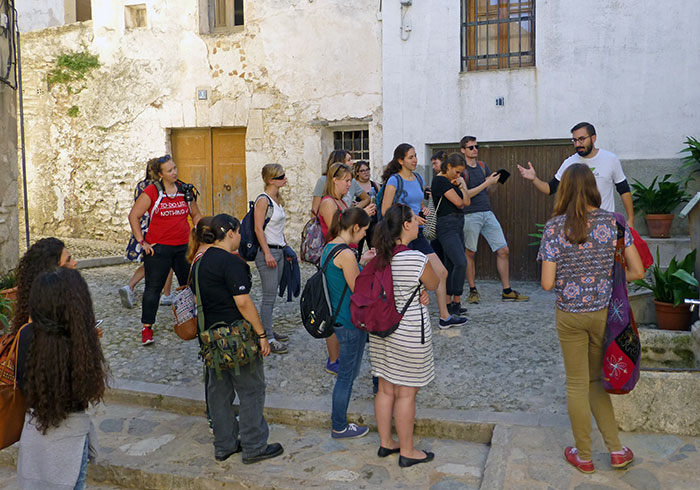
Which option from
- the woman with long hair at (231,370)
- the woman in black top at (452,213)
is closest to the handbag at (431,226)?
the woman in black top at (452,213)

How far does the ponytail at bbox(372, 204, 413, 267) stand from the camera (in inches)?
163

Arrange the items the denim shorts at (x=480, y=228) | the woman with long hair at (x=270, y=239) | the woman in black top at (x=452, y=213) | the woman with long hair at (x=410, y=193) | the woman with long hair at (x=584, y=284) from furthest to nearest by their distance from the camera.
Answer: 1. the denim shorts at (x=480, y=228)
2. the woman in black top at (x=452, y=213)
3. the woman with long hair at (x=410, y=193)
4. the woman with long hair at (x=270, y=239)
5. the woman with long hair at (x=584, y=284)

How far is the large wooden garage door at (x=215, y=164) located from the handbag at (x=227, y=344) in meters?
7.47

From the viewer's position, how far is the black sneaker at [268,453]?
14.3 ft

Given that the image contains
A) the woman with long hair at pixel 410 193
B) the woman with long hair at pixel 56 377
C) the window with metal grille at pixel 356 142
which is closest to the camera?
the woman with long hair at pixel 56 377

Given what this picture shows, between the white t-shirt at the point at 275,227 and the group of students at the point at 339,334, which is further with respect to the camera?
the white t-shirt at the point at 275,227

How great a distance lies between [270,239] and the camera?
242 inches

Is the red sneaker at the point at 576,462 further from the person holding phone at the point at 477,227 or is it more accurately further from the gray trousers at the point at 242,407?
the person holding phone at the point at 477,227

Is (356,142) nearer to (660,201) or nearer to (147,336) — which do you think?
(660,201)

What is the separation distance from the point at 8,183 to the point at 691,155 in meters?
7.82

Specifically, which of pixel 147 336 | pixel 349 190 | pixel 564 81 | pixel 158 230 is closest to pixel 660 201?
pixel 564 81

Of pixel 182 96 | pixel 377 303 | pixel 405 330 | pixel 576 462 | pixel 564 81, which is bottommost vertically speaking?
pixel 576 462

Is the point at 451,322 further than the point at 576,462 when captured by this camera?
Yes

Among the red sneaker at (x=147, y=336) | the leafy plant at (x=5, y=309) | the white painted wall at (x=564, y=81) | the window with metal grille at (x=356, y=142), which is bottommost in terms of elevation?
the red sneaker at (x=147, y=336)
